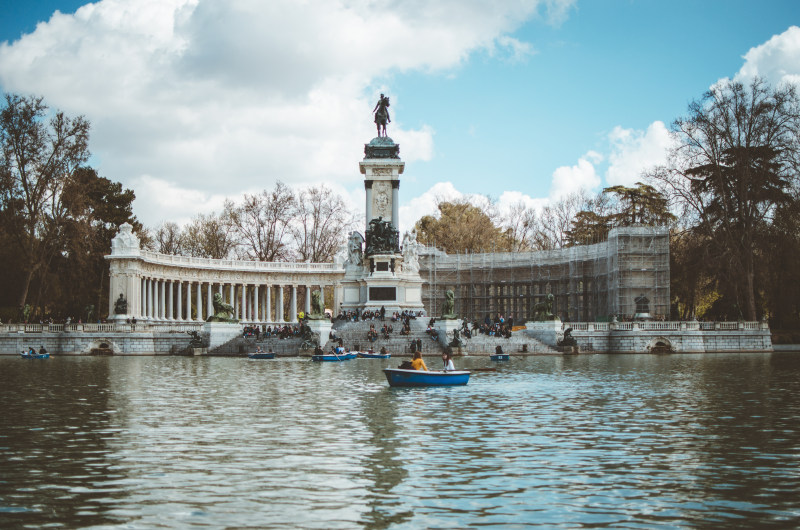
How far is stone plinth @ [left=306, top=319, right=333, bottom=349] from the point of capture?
49866mm

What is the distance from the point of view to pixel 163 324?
66750 mm

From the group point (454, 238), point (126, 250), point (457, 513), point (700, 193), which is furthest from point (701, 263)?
point (457, 513)

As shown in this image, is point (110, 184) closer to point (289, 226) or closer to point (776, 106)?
point (289, 226)

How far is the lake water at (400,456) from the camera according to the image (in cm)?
1020

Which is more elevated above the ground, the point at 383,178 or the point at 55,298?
the point at 383,178

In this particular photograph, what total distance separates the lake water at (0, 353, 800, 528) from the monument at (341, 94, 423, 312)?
36.3 metres

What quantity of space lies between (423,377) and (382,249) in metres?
38.5

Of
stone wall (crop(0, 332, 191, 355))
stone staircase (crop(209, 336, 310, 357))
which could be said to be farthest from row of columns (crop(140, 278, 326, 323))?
stone staircase (crop(209, 336, 310, 357))

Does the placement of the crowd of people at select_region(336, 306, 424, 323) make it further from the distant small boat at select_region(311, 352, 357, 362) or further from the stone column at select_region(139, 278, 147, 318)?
the stone column at select_region(139, 278, 147, 318)

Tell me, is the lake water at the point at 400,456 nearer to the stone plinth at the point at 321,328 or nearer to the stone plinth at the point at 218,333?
the stone plinth at the point at 321,328

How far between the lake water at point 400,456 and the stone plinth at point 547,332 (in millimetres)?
24340

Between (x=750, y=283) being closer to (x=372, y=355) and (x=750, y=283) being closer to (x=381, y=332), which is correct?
(x=381, y=332)

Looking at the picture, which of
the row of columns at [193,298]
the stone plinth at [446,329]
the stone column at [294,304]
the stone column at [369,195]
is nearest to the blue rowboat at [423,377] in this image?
the stone plinth at [446,329]

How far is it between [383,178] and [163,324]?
68.4 ft
